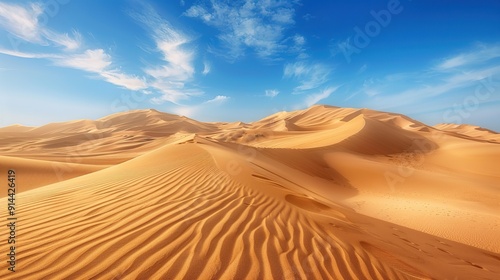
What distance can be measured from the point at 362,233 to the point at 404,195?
818 cm

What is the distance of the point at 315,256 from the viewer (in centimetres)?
324

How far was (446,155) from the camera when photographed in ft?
68.5

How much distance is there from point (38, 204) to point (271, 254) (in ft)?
14.8

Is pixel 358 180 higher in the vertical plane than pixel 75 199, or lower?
lower

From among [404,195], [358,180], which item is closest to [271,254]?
[404,195]

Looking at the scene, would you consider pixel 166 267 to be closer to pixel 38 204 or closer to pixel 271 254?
pixel 271 254

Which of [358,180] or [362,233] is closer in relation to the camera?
[362,233]

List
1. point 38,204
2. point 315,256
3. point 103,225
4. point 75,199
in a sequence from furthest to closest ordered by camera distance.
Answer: point 75,199
point 38,204
point 103,225
point 315,256

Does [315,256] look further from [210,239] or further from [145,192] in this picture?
[145,192]

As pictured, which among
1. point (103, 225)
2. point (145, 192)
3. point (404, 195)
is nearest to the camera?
point (103, 225)

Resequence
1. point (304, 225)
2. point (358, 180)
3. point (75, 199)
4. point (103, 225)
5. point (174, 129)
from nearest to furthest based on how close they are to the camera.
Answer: point (103, 225) < point (304, 225) < point (75, 199) < point (358, 180) < point (174, 129)

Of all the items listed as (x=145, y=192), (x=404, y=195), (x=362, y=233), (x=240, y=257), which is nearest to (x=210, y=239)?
(x=240, y=257)

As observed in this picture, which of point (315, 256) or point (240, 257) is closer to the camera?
point (240, 257)

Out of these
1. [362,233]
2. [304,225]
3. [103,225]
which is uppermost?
[103,225]
